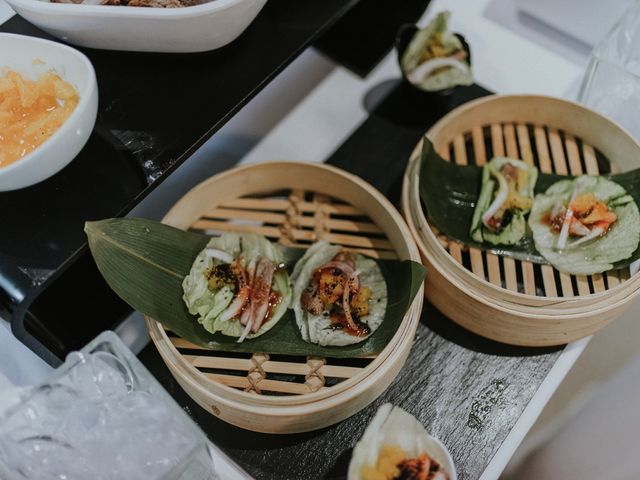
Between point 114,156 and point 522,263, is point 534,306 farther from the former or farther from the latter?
point 114,156

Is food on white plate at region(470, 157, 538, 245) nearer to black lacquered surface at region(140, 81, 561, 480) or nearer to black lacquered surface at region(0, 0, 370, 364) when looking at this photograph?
black lacquered surface at region(140, 81, 561, 480)

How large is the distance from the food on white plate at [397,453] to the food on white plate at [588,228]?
63 centimetres

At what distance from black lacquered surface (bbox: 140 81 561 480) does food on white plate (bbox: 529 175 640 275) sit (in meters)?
0.24

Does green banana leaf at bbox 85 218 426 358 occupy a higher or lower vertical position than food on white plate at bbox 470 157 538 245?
lower

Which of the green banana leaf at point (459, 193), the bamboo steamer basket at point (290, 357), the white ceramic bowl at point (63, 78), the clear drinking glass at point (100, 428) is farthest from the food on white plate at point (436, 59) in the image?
the clear drinking glass at point (100, 428)

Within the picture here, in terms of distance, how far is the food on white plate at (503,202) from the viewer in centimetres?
173

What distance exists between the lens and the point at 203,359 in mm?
1562

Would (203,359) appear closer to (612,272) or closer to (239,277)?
(239,277)

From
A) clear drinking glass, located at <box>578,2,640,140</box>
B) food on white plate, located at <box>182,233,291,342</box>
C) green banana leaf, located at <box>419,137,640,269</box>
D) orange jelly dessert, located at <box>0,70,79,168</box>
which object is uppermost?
clear drinking glass, located at <box>578,2,640,140</box>

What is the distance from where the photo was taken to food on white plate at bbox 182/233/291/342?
5.08ft

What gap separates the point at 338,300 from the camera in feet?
5.18

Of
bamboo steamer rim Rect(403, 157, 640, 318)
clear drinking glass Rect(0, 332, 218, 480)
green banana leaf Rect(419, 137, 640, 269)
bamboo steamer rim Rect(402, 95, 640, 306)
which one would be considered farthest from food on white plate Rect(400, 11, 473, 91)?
clear drinking glass Rect(0, 332, 218, 480)

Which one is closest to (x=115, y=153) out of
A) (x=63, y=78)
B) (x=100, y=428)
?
(x=63, y=78)

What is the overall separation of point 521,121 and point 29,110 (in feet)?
4.39
